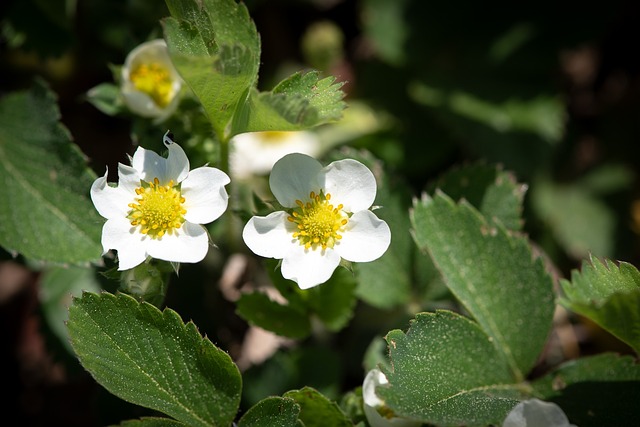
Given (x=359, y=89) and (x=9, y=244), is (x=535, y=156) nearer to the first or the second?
(x=359, y=89)

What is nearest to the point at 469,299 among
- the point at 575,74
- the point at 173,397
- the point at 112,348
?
the point at 173,397

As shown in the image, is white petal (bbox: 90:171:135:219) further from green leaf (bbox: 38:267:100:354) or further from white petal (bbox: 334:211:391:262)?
green leaf (bbox: 38:267:100:354)

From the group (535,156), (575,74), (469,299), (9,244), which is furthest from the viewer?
(575,74)

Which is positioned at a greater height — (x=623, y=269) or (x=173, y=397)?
(x=623, y=269)

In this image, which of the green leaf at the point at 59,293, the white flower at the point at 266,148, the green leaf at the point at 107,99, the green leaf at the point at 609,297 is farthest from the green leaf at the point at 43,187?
the green leaf at the point at 609,297

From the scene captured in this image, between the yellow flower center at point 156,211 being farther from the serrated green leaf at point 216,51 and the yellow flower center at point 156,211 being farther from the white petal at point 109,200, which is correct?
the serrated green leaf at point 216,51

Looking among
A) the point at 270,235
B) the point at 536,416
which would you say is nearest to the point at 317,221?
the point at 270,235

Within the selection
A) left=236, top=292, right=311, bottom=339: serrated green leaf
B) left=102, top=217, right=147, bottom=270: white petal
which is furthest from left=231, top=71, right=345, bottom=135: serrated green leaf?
left=236, top=292, right=311, bottom=339: serrated green leaf
